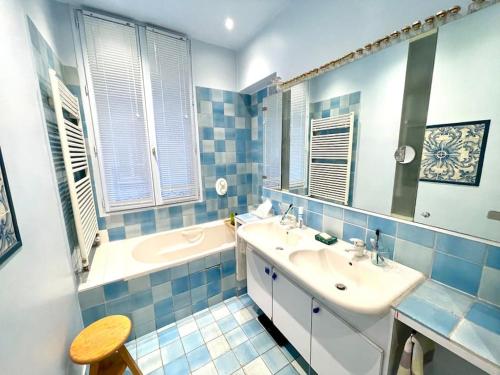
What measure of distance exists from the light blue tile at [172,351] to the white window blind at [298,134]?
1.62 metres

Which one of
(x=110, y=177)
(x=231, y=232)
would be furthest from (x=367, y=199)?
(x=110, y=177)

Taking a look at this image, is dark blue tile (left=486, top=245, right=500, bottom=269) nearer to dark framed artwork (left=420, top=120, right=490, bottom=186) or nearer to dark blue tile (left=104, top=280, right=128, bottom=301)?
dark framed artwork (left=420, top=120, right=490, bottom=186)

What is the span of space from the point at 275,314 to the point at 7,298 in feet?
4.66

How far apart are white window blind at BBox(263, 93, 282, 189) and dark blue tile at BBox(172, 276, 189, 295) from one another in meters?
1.25

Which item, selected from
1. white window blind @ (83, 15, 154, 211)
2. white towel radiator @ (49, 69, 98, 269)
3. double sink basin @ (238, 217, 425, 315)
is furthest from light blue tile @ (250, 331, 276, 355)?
white window blind @ (83, 15, 154, 211)

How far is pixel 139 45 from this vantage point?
6.24 feet

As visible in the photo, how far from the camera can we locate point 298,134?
179cm

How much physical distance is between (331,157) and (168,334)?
1966mm

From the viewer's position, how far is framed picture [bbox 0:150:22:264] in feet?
2.10

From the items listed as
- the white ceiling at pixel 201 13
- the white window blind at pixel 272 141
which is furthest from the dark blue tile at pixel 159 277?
the white ceiling at pixel 201 13

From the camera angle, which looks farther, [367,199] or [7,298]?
[367,199]

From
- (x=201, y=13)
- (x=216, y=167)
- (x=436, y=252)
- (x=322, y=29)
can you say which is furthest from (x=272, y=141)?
(x=436, y=252)

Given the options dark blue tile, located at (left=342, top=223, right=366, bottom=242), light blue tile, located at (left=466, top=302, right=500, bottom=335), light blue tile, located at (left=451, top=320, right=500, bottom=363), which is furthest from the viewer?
dark blue tile, located at (left=342, top=223, right=366, bottom=242)

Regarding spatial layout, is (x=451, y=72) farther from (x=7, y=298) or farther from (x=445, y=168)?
(x=7, y=298)
